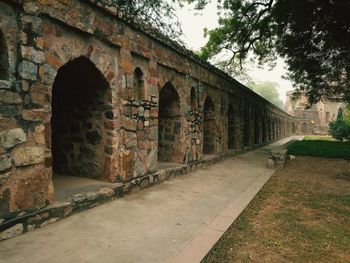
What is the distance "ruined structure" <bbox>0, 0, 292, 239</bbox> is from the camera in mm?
3436

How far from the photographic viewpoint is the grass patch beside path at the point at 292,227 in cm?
320

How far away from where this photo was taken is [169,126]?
312 inches

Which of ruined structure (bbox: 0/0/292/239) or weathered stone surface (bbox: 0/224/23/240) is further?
ruined structure (bbox: 0/0/292/239)

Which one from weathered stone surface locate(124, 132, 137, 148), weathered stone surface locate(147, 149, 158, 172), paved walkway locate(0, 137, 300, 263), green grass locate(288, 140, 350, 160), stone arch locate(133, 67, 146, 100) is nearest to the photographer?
paved walkway locate(0, 137, 300, 263)

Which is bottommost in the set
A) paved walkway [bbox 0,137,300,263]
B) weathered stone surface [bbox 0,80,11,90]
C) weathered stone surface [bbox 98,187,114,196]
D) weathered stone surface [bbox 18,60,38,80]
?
paved walkway [bbox 0,137,300,263]

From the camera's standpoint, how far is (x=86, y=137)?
5.53 meters

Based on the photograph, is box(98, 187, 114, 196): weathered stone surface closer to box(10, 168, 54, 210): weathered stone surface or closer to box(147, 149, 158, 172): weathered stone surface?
box(10, 168, 54, 210): weathered stone surface

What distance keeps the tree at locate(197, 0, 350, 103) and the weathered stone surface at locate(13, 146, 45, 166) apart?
8032 mm

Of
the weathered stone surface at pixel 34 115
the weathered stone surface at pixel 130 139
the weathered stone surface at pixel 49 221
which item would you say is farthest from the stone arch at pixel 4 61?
the weathered stone surface at pixel 130 139

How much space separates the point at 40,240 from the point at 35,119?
151 cm

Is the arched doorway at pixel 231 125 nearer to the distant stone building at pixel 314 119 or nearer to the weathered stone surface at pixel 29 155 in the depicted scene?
the weathered stone surface at pixel 29 155

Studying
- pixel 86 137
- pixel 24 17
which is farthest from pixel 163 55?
pixel 24 17

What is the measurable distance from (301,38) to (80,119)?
26.0ft

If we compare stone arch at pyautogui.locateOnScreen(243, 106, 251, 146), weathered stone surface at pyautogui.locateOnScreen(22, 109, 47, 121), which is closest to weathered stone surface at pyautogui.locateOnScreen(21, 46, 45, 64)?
weathered stone surface at pyautogui.locateOnScreen(22, 109, 47, 121)
